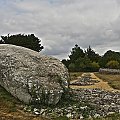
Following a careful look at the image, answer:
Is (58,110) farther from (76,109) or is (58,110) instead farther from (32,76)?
(32,76)

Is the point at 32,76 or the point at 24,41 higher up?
the point at 24,41

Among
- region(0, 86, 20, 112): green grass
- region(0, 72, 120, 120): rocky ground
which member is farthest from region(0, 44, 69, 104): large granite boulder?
region(0, 72, 120, 120): rocky ground

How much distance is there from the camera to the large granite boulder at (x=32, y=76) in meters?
17.5

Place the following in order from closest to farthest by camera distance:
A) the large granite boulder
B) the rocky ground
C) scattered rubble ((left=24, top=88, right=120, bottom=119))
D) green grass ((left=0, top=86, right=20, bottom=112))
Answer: the rocky ground, scattered rubble ((left=24, top=88, right=120, bottom=119)), green grass ((left=0, top=86, right=20, bottom=112)), the large granite boulder

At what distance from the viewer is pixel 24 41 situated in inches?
2672

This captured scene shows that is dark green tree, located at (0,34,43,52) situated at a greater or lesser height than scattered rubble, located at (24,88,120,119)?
greater

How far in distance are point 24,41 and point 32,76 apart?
5037cm

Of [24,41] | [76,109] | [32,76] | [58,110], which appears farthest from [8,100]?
[24,41]

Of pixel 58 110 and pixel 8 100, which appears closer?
pixel 58 110

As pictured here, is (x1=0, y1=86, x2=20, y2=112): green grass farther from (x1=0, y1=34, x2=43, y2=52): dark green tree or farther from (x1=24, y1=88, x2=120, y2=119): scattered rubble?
(x1=0, y1=34, x2=43, y2=52): dark green tree

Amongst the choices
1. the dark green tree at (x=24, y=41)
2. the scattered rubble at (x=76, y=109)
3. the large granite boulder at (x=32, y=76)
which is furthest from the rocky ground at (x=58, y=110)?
the dark green tree at (x=24, y=41)

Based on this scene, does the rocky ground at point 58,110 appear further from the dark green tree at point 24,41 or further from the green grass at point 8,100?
the dark green tree at point 24,41

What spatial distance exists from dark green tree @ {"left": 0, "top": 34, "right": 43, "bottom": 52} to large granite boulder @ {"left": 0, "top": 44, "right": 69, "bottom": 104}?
46090mm

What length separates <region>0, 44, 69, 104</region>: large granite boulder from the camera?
17.5m
